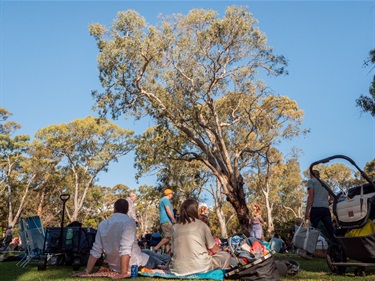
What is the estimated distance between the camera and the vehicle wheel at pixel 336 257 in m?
5.24

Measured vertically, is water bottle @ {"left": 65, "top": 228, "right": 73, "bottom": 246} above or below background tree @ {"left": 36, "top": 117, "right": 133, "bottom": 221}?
below

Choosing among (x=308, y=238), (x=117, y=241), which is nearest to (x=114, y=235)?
(x=117, y=241)

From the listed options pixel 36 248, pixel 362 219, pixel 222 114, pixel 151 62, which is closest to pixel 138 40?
pixel 151 62

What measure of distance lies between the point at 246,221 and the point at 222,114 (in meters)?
8.52

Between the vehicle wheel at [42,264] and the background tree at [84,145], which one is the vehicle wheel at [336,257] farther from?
the background tree at [84,145]

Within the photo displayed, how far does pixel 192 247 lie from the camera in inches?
190

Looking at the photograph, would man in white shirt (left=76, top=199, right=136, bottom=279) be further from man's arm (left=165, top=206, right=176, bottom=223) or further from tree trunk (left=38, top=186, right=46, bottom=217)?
tree trunk (left=38, top=186, right=46, bottom=217)

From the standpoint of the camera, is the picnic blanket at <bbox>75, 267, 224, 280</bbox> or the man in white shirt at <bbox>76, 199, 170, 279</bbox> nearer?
the picnic blanket at <bbox>75, 267, 224, 280</bbox>

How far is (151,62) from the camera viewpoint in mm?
18031

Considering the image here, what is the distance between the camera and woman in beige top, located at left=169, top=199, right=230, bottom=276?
484 cm

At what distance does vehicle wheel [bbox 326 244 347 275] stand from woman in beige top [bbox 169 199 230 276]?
147 cm

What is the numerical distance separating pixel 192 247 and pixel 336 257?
205cm

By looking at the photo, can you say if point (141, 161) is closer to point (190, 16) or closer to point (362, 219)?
point (190, 16)

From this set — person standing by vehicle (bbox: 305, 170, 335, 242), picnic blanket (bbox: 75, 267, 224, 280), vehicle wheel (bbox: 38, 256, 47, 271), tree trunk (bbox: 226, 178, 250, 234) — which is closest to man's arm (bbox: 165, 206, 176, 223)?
vehicle wheel (bbox: 38, 256, 47, 271)
